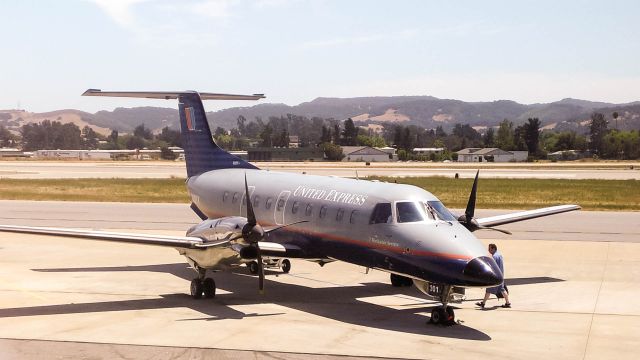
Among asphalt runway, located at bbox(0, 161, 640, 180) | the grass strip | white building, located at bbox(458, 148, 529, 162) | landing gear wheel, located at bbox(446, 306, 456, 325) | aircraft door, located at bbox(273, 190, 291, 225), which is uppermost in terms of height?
aircraft door, located at bbox(273, 190, 291, 225)

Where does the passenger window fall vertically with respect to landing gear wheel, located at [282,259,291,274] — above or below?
above

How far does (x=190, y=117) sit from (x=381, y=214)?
11.4 m

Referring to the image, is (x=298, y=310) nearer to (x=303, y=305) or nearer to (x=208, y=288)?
(x=303, y=305)

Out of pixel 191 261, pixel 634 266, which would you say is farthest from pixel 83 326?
pixel 634 266

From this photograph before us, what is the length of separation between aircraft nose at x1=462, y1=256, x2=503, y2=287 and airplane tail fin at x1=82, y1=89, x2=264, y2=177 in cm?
1239

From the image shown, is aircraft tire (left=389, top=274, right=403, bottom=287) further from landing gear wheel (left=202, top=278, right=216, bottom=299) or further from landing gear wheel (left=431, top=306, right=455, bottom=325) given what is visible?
landing gear wheel (left=202, top=278, right=216, bottom=299)

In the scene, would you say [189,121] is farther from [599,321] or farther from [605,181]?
[605,181]

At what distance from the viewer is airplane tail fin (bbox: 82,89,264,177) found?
27.8 metres

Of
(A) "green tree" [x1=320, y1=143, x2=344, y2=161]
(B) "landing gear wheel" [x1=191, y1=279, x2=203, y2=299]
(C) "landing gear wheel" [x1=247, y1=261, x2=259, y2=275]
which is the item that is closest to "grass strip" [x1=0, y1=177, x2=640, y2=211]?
(C) "landing gear wheel" [x1=247, y1=261, x2=259, y2=275]

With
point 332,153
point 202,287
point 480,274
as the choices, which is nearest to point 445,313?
point 480,274

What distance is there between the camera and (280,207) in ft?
75.3

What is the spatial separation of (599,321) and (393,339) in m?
5.24

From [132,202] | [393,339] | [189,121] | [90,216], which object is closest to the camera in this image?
[393,339]

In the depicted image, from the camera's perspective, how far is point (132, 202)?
51562mm
